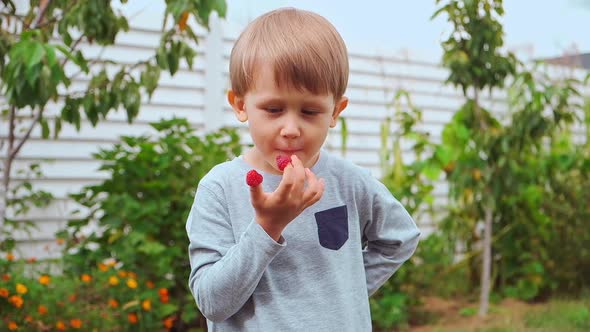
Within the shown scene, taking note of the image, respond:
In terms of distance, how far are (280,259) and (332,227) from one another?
0.12m

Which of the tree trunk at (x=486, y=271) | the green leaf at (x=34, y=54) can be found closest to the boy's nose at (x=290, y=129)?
the green leaf at (x=34, y=54)

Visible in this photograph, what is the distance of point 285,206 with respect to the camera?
1066mm

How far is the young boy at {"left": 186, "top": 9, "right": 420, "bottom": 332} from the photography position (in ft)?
3.65

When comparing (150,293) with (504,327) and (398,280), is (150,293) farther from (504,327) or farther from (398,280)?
(504,327)

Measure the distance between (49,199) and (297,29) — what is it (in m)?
3.14

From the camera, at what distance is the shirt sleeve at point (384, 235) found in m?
1.41

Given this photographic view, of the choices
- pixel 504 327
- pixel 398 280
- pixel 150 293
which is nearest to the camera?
pixel 150 293

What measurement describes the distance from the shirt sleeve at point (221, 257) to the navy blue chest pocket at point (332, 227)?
0.15 m

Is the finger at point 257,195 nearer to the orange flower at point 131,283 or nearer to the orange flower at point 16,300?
the orange flower at point 16,300

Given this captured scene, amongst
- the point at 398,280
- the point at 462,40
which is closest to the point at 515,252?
the point at 398,280

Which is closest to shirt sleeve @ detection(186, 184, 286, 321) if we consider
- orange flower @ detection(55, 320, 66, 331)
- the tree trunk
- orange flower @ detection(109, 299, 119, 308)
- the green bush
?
orange flower @ detection(55, 320, 66, 331)

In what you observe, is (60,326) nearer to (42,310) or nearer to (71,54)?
(42,310)

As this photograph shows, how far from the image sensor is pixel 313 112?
118 cm

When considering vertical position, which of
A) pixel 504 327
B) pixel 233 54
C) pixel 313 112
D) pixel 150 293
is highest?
pixel 233 54
